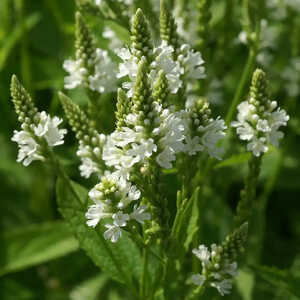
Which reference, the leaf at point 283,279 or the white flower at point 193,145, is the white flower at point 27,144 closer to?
the white flower at point 193,145

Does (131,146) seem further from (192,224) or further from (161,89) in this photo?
(192,224)

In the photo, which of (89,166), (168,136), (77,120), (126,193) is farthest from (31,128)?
(168,136)

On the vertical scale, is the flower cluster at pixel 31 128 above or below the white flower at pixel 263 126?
above

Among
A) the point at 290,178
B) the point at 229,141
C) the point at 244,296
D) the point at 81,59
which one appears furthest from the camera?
the point at 290,178

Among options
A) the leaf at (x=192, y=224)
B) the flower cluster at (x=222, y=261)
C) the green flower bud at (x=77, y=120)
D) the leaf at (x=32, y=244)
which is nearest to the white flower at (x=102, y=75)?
the green flower bud at (x=77, y=120)

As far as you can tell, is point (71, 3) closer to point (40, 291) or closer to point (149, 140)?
point (40, 291)

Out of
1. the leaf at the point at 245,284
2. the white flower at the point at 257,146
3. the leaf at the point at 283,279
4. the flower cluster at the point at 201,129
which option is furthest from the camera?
the leaf at the point at 245,284

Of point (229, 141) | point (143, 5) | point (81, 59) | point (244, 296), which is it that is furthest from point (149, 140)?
point (229, 141)
